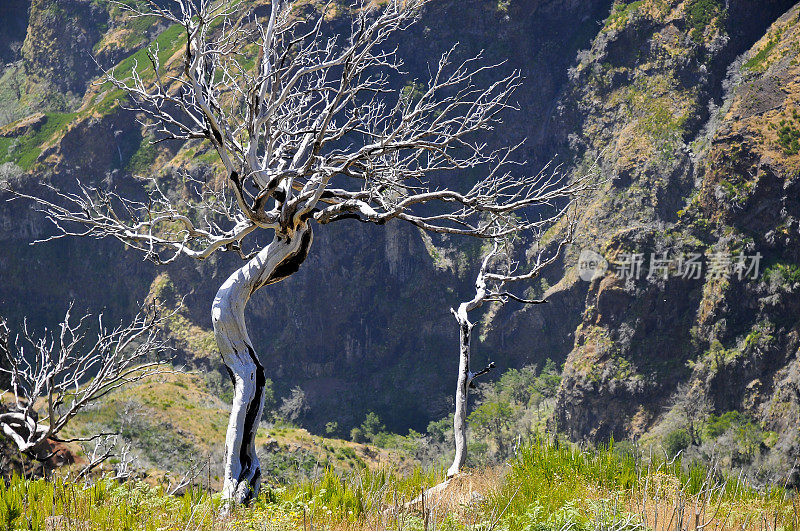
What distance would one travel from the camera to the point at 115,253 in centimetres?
7475

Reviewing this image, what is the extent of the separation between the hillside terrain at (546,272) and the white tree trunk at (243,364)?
28139 mm

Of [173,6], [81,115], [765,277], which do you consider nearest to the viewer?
[765,277]

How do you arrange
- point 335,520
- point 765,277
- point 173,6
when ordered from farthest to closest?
point 173,6
point 765,277
point 335,520

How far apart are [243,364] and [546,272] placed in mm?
64751

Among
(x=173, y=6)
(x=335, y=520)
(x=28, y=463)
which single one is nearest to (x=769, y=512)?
(x=335, y=520)

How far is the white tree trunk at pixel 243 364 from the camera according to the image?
559 centimetres

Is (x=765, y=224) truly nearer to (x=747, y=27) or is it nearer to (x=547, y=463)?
(x=747, y=27)

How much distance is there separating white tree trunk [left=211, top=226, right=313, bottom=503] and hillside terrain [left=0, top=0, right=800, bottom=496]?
28.1 meters

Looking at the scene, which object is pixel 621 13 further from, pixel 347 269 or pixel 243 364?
pixel 243 364

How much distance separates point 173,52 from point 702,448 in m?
60.7

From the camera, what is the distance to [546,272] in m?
68.9

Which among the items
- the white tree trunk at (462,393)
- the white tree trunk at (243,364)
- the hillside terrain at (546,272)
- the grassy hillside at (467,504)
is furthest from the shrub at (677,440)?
the white tree trunk at (243,364)
